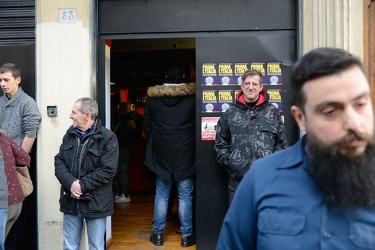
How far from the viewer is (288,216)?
1558mm

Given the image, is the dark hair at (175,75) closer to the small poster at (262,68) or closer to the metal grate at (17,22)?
the small poster at (262,68)

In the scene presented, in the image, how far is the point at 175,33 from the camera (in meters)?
5.15

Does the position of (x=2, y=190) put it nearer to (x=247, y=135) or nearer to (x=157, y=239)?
(x=247, y=135)

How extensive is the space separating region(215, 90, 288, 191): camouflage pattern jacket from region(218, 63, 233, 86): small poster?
48 cm

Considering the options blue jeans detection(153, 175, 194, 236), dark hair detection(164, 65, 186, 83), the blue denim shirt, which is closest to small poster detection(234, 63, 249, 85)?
dark hair detection(164, 65, 186, 83)

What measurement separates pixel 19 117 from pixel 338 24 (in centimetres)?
375

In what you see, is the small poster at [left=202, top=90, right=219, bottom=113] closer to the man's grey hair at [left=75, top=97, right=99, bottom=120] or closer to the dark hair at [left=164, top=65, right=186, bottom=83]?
the dark hair at [left=164, top=65, right=186, bottom=83]

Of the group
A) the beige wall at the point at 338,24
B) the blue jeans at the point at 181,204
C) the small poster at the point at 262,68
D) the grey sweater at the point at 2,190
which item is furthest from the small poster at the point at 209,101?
the grey sweater at the point at 2,190

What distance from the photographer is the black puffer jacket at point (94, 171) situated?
159 inches

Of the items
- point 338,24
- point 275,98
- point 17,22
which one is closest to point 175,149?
point 275,98

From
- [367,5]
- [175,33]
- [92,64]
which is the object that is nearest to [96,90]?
[92,64]

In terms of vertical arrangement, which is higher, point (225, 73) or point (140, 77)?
point (140, 77)

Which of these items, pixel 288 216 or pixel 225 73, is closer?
pixel 288 216

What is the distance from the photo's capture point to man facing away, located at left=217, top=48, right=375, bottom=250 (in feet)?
4.90
